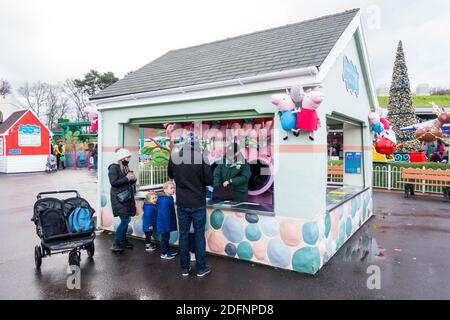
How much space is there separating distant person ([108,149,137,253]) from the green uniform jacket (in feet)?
5.42

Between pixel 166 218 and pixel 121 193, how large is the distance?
3.28 ft

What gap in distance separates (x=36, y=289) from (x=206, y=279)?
2301mm

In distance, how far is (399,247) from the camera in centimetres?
602

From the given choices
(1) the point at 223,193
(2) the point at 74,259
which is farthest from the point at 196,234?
(2) the point at 74,259

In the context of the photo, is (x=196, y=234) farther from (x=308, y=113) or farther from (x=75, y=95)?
(x=75, y=95)

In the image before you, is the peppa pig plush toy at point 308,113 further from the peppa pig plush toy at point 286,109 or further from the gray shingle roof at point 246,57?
the gray shingle roof at point 246,57

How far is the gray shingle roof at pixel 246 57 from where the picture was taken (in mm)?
5199

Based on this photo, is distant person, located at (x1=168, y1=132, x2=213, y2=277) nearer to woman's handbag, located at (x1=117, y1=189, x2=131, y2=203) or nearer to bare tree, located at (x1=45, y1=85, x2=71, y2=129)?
woman's handbag, located at (x1=117, y1=189, x2=131, y2=203)

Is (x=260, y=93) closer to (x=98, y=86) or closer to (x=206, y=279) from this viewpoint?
(x=206, y=279)

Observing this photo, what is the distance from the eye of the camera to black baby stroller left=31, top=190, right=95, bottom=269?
470 cm

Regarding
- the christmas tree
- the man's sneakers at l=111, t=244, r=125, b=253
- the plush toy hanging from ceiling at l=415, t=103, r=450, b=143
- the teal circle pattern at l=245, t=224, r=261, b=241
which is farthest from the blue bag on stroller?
the christmas tree

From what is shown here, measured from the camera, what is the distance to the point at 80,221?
4.94 meters

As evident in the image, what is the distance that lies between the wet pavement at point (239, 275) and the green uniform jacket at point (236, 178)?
50.5 inches
